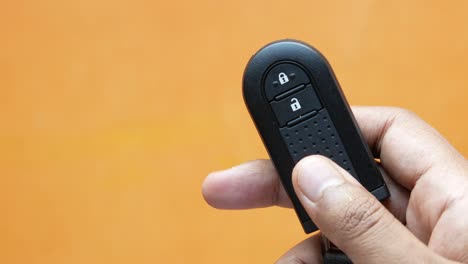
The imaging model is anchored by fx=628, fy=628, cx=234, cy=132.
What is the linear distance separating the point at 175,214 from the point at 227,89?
0.78 ft

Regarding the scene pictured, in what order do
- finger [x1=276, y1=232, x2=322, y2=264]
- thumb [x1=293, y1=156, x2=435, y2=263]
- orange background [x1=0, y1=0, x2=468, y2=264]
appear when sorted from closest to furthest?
thumb [x1=293, y1=156, x2=435, y2=263], finger [x1=276, y1=232, x2=322, y2=264], orange background [x1=0, y1=0, x2=468, y2=264]

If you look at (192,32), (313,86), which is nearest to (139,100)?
(192,32)

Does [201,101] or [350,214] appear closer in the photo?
[350,214]

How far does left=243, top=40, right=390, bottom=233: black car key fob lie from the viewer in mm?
694

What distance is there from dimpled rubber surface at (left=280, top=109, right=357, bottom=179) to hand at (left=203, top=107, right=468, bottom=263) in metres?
0.07

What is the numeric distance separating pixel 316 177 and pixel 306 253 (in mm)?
255

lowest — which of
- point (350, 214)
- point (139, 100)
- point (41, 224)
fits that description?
point (350, 214)

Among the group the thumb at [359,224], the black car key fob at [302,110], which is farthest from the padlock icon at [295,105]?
the thumb at [359,224]

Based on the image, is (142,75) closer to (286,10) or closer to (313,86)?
(286,10)

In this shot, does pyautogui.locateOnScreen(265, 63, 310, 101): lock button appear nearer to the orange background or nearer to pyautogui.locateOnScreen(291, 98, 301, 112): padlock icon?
pyautogui.locateOnScreen(291, 98, 301, 112): padlock icon

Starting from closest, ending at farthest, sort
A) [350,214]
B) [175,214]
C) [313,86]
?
[350,214] → [313,86] → [175,214]

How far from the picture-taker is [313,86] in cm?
69

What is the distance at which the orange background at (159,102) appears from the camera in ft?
3.56

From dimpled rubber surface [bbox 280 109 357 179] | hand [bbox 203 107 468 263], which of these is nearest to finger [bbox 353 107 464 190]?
hand [bbox 203 107 468 263]
